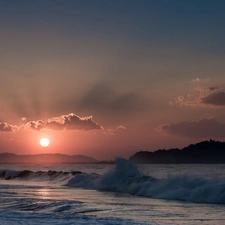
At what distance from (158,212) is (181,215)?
149cm

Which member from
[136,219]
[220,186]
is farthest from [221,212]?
[220,186]

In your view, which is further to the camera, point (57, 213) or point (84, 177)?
point (84, 177)

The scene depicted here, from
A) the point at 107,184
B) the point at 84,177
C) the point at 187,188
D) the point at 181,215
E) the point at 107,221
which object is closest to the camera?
the point at 107,221

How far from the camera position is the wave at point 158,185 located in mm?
29828

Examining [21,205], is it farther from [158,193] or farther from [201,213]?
[158,193]

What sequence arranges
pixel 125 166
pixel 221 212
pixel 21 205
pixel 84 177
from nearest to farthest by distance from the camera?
pixel 221 212 → pixel 21 205 → pixel 125 166 → pixel 84 177

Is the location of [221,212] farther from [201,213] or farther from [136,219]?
[136,219]

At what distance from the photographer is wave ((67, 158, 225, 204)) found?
97.9ft

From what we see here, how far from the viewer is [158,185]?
37062mm

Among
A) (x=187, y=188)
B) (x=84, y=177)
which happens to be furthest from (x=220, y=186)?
(x=84, y=177)

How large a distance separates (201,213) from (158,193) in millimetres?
14056

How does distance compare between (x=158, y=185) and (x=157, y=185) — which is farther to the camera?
(x=157, y=185)

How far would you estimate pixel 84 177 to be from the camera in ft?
183

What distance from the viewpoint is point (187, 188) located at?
33.1 metres
